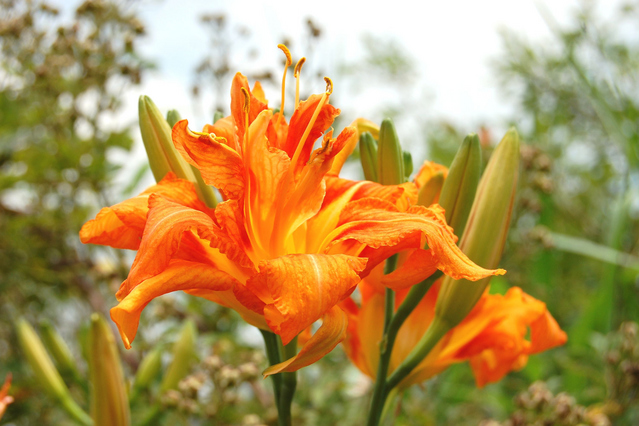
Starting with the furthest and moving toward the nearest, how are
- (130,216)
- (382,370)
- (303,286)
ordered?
1. (382,370)
2. (130,216)
3. (303,286)

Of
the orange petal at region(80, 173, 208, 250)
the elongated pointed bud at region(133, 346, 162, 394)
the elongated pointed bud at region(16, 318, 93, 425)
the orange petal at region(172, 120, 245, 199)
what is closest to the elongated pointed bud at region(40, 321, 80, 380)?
the elongated pointed bud at region(16, 318, 93, 425)

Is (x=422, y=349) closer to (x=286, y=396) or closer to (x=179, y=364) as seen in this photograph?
(x=286, y=396)

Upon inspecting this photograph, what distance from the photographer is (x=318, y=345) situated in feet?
1.49

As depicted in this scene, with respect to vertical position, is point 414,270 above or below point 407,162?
below

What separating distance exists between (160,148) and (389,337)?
0.32m

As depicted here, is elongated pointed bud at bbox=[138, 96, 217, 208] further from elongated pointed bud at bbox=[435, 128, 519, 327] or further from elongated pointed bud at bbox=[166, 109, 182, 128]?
elongated pointed bud at bbox=[435, 128, 519, 327]

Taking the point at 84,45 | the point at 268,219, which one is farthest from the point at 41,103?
the point at 268,219

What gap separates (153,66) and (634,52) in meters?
2.16

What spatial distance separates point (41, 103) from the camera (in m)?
1.61

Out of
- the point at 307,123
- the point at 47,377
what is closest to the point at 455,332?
the point at 307,123

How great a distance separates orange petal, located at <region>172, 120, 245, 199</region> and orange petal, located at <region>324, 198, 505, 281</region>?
0.35 feet

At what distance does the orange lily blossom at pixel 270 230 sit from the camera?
436 millimetres

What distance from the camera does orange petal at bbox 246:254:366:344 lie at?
16.5 inches

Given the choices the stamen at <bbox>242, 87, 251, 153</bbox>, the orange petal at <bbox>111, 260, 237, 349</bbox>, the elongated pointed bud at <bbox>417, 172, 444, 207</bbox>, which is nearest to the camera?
the orange petal at <bbox>111, 260, 237, 349</bbox>
